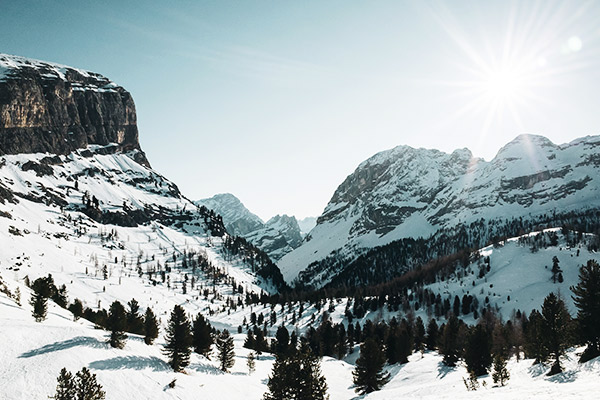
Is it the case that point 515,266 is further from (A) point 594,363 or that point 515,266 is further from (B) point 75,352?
(B) point 75,352

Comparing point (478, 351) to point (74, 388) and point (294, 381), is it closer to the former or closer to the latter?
point (294, 381)

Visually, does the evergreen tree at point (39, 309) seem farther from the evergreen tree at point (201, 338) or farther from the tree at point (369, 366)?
the tree at point (369, 366)

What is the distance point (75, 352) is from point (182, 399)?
612 inches

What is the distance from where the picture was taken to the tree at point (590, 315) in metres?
39.7

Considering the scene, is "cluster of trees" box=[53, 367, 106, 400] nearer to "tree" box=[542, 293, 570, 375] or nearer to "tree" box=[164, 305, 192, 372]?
"tree" box=[164, 305, 192, 372]

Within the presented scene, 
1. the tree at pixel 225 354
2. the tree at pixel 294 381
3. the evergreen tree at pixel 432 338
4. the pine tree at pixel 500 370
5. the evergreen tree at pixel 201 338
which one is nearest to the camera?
the tree at pixel 294 381

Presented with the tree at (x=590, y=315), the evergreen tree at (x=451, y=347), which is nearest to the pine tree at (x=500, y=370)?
the tree at (x=590, y=315)

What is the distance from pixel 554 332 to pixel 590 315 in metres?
4.74

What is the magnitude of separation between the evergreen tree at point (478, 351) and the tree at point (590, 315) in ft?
68.7

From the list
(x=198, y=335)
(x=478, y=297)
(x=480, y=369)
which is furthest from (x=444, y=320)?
(x=198, y=335)

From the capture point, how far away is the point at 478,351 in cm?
6131

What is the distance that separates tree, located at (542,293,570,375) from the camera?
40.0m

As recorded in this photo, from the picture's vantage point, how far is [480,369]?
60.6 m

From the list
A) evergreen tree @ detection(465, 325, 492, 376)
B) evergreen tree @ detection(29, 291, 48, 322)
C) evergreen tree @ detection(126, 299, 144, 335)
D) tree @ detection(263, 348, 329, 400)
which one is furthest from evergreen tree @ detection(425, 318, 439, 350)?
evergreen tree @ detection(29, 291, 48, 322)
